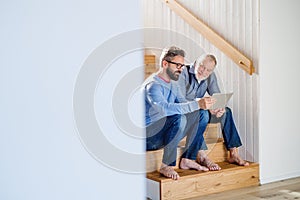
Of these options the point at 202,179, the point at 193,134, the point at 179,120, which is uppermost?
the point at 179,120

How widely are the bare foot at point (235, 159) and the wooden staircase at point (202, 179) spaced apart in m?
0.04

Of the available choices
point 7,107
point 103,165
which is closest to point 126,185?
point 103,165

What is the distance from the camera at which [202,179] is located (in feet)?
9.65

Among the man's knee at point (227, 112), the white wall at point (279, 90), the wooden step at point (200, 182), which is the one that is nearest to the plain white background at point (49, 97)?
the wooden step at point (200, 182)

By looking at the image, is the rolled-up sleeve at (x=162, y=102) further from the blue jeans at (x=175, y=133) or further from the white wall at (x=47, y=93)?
the white wall at (x=47, y=93)

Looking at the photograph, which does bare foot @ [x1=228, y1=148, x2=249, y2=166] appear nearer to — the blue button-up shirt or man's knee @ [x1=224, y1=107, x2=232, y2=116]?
man's knee @ [x1=224, y1=107, x2=232, y2=116]

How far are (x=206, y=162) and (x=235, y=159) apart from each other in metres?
0.31

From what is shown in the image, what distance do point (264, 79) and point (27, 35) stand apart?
262 cm

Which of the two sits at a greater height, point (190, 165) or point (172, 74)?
point (172, 74)

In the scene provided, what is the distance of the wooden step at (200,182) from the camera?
9.16ft

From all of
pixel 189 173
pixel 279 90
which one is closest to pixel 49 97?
pixel 189 173

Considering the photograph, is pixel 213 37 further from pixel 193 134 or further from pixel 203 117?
pixel 193 134

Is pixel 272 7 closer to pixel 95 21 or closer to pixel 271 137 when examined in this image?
pixel 271 137

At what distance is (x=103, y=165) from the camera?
3.53 ft
